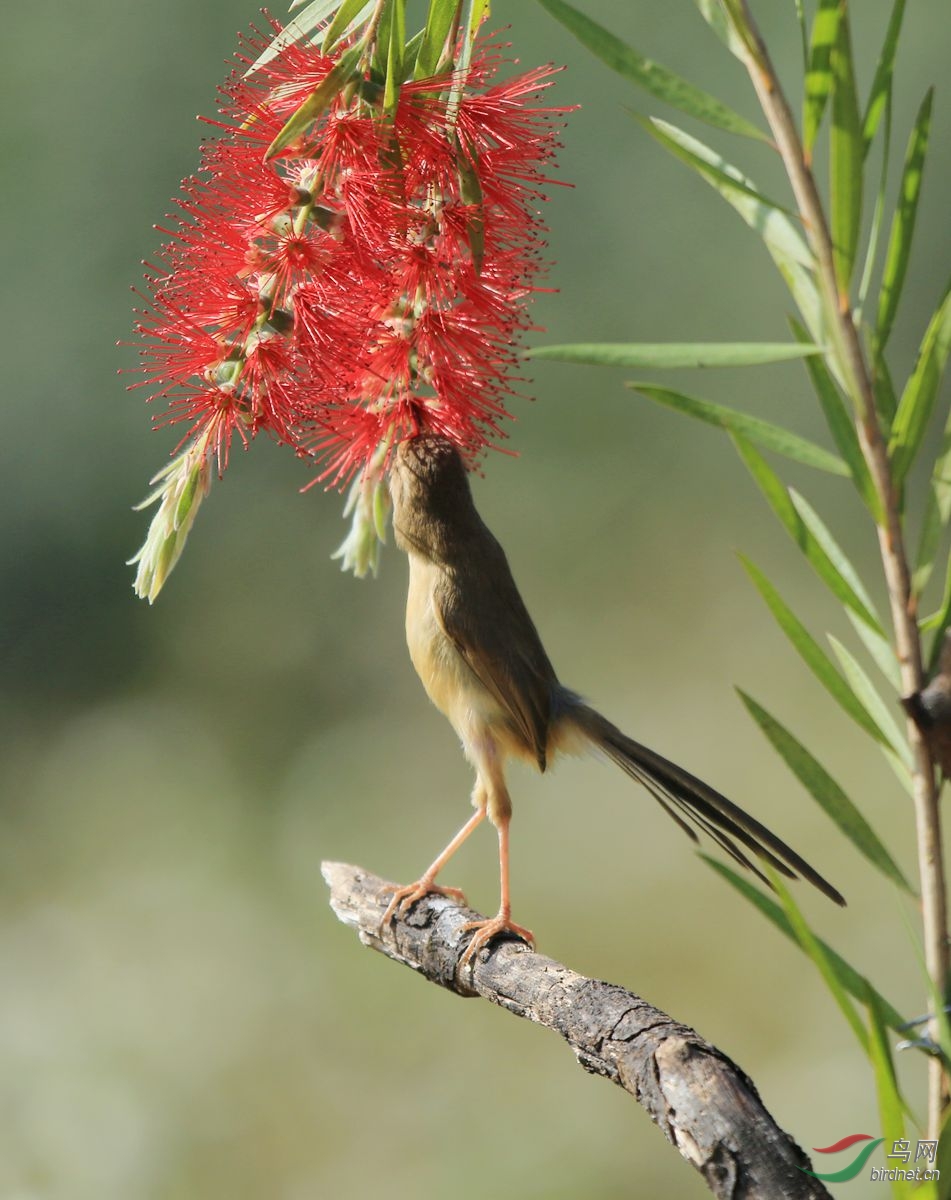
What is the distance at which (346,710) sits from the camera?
9.48ft

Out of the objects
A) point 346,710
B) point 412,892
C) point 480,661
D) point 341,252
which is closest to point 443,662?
point 480,661

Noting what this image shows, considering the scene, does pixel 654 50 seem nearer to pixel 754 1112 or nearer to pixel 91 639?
pixel 91 639

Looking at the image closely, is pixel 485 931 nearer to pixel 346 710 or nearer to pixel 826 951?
pixel 826 951

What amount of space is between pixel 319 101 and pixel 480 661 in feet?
1.90

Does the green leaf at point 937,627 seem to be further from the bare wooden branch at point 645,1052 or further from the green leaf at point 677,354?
the bare wooden branch at point 645,1052

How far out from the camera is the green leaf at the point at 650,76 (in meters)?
0.53

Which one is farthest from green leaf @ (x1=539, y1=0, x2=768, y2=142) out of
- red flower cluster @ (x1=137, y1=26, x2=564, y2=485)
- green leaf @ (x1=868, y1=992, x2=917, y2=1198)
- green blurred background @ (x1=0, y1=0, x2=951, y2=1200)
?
green blurred background @ (x1=0, y1=0, x2=951, y2=1200)

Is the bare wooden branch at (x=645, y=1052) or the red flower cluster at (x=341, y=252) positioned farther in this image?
the red flower cluster at (x=341, y=252)

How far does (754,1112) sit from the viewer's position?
624mm

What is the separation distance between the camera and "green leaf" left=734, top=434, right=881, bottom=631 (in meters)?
0.52

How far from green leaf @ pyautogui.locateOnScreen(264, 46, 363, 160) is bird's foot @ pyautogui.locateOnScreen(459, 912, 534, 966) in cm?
61

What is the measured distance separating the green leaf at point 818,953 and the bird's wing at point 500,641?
66 cm

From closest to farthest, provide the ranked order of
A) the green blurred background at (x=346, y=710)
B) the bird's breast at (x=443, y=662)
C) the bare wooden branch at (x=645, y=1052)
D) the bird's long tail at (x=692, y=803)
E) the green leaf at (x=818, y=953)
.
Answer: the green leaf at (x=818, y=953), the bare wooden branch at (x=645, y=1052), the bird's long tail at (x=692, y=803), the bird's breast at (x=443, y=662), the green blurred background at (x=346, y=710)

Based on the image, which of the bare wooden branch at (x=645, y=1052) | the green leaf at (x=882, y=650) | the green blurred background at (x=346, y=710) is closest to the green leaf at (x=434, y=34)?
the green leaf at (x=882, y=650)
